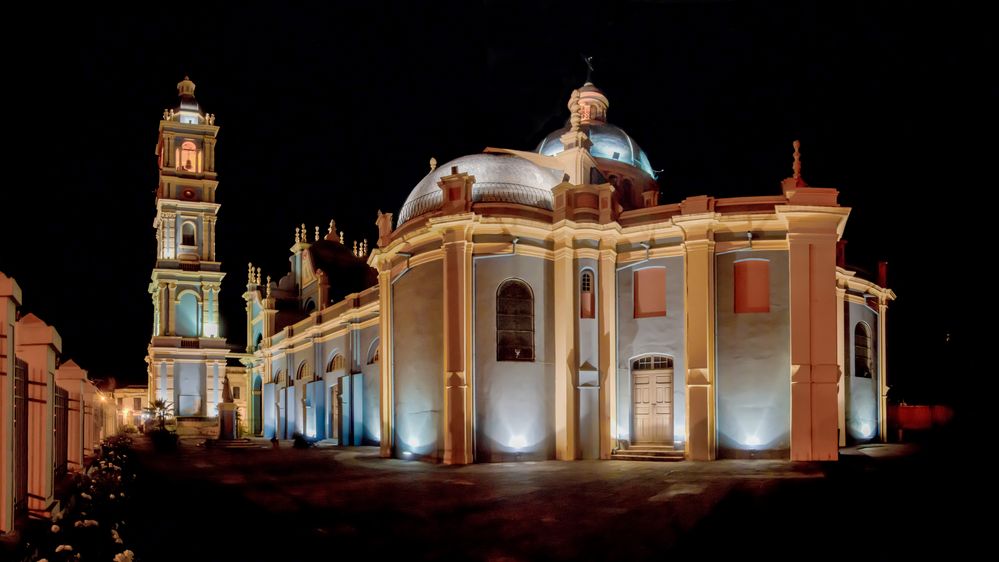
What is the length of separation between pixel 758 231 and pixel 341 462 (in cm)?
1262

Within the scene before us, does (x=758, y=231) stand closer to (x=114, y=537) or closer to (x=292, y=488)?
(x=292, y=488)

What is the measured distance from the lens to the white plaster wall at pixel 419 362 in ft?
76.3

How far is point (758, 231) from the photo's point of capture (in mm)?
21812

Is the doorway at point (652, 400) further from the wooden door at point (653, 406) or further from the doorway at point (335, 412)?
the doorway at point (335, 412)

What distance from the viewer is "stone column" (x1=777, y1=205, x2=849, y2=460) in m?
20.5

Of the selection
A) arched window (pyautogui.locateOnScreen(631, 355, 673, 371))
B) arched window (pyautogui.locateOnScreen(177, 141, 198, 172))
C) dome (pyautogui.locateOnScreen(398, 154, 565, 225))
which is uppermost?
arched window (pyautogui.locateOnScreen(177, 141, 198, 172))

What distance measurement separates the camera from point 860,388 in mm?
26734

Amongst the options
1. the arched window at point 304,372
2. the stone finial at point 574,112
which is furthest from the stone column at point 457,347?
the arched window at point 304,372

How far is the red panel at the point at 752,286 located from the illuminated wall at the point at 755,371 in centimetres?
13

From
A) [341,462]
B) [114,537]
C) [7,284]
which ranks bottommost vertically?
[341,462]

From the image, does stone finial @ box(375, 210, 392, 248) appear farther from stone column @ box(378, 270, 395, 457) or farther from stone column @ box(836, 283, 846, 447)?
stone column @ box(836, 283, 846, 447)

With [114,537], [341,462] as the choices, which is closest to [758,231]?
[341,462]

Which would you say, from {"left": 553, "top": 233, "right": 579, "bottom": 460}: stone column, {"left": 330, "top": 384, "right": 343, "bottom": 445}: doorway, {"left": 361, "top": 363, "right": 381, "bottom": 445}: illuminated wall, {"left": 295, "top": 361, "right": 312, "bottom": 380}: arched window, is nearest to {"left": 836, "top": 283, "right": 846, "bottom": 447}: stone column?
{"left": 553, "top": 233, "right": 579, "bottom": 460}: stone column

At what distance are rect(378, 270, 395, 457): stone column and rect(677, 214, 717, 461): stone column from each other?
8.50m
